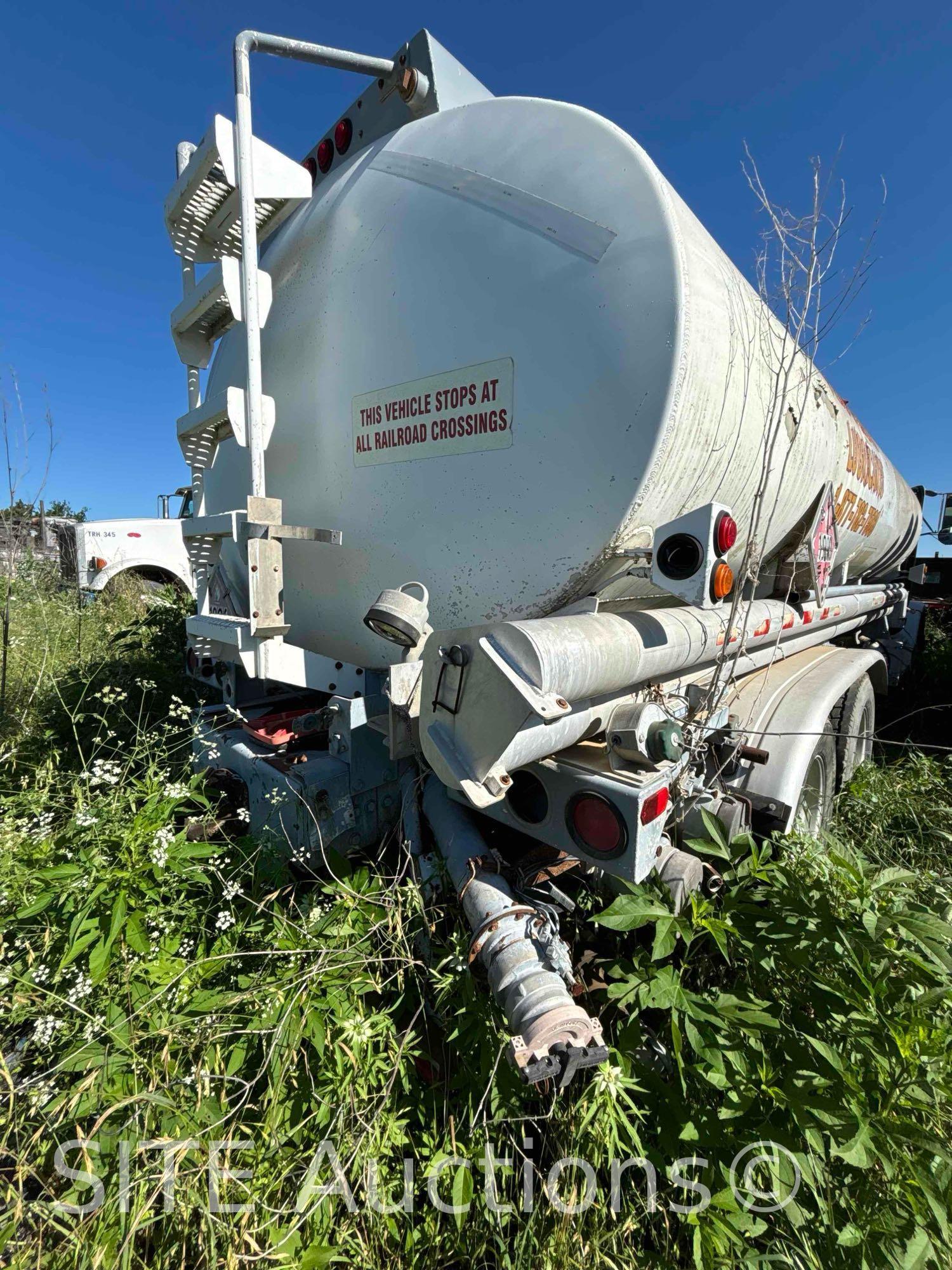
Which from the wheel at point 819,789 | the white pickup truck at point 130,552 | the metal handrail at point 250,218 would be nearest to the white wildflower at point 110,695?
the metal handrail at point 250,218

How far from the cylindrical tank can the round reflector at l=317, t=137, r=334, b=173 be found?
1.31 ft

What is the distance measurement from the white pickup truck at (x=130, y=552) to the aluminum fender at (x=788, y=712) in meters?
6.54

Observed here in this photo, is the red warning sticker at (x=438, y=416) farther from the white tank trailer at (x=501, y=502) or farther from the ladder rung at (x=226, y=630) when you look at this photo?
the ladder rung at (x=226, y=630)

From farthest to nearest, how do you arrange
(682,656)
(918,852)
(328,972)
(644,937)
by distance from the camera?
1. (918,852)
2. (644,937)
3. (682,656)
4. (328,972)

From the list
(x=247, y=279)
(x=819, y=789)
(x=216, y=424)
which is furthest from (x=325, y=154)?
(x=819, y=789)

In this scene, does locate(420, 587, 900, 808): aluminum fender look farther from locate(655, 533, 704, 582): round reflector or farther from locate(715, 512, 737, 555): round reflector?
locate(715, 512, 737, 555): round reflector

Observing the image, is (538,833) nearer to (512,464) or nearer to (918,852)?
(512,464)

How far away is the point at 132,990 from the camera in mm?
1501

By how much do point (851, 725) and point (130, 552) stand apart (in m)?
8.53

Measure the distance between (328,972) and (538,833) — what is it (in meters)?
0.74

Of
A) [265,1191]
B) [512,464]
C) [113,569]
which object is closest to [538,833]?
[265,1191]

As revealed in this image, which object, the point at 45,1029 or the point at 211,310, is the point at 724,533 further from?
the point at 211,310

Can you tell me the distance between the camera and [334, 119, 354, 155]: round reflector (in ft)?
8.48

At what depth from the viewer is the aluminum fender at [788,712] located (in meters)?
2.19
